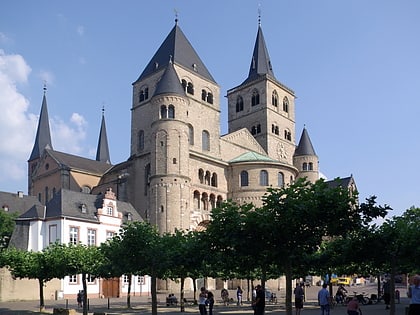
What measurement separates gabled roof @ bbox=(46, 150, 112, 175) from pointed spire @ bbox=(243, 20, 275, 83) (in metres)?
27.9

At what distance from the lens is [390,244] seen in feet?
75.4

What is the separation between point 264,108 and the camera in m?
84.4

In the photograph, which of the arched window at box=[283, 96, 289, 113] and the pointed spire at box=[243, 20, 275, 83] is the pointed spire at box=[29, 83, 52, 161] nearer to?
the pointed spire at box=[243, 20, 275, 83]

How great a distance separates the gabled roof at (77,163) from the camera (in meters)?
76.9

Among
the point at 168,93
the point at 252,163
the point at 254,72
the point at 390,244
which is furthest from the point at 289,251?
the point at 254,72

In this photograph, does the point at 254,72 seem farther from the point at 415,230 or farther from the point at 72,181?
the point at 415,230

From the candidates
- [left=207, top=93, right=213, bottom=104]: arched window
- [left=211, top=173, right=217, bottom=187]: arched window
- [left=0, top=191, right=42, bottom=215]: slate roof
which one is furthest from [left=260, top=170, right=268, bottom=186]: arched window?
[left=0, top=191, right=42, bottom=215]: slate roof

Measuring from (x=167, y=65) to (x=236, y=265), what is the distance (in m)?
51.1

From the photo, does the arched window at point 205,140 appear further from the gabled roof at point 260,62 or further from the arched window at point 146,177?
the gabled roof at point 260,62

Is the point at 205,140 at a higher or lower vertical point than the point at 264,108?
lower

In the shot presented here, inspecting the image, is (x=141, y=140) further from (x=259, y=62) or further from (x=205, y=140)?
(x=259, y=62)

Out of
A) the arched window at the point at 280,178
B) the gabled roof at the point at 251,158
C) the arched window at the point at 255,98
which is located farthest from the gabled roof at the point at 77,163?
the arched window at the point at 280,178

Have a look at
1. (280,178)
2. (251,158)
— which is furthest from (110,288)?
(280,178)

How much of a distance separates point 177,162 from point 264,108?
2815cm
